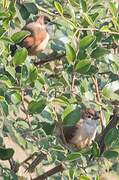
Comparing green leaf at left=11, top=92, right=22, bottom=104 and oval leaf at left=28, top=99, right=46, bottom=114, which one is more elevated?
green leaf at left=11, top=92, right=22, bottom=104

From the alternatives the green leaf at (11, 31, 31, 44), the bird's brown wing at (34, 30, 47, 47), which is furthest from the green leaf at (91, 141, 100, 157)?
the bird's brown wing at (34, 30, 47, 47)

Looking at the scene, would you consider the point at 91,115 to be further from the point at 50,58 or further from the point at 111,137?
the point at 111,137

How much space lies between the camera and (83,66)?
4.66ft

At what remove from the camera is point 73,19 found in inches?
60.3

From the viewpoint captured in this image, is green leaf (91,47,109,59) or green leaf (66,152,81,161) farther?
green leaf (91,47,109,59)

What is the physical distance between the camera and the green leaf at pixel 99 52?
150 cm

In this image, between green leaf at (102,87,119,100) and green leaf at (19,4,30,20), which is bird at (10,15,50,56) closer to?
green leaf at (19,4,30,20)

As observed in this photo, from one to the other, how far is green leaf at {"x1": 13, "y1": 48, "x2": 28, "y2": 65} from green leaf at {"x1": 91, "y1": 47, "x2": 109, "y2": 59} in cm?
23

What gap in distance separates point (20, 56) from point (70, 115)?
0.64 ft

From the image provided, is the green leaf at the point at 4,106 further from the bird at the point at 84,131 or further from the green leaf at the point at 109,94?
the bird at the point at 84,131

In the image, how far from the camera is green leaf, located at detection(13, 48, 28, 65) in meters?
1.37

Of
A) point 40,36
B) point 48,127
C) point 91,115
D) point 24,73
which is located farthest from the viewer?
point 40,36

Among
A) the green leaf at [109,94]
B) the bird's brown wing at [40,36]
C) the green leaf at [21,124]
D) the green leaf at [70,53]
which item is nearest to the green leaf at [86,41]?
the green leaf at [70,53]

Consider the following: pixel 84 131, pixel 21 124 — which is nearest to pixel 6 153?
pixel 21 124
